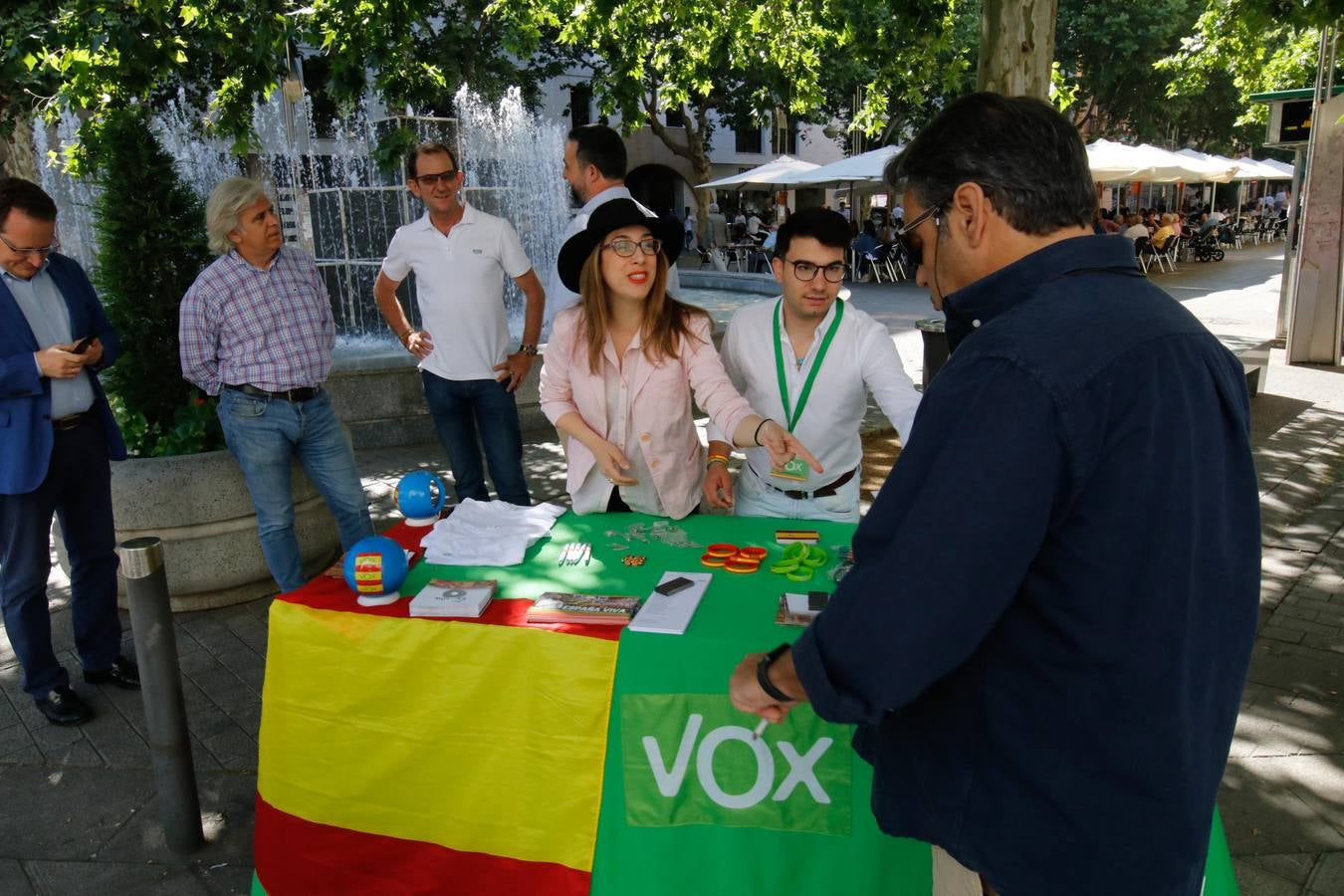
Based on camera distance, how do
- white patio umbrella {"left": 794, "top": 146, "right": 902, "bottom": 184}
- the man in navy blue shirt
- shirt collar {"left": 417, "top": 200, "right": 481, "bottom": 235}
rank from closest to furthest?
the man in navy blue shirt, shirt collar {"left": 417, "top": 200, "right": 481, "bottom": 235}, white patio umbrella {"left": 794, "top": 146, "right": 902, "bottom": 184}

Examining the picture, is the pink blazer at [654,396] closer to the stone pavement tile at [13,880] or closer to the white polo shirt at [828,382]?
the white polo shirt at [828,382]

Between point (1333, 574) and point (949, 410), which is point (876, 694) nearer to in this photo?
point (949, 410)

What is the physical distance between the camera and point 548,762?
87.3 inches

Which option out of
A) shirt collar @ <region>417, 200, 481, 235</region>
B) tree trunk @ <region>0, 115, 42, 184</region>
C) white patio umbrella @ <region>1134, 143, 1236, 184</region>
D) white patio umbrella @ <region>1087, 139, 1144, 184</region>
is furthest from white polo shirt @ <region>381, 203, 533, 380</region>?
white patio umbrella @ <region>1134, 143, 1236, 184</region>

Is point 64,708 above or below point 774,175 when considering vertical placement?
below

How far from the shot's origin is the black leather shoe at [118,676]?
12.6 feet

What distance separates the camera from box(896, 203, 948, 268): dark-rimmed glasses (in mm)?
1349

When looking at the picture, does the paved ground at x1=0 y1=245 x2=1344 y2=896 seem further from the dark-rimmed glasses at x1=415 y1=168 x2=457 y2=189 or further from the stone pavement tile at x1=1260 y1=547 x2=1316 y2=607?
the dark-rimmed glasses at x1=415 y1=168 x2=457 y2=189

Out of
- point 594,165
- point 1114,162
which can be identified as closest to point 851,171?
point 1114,162

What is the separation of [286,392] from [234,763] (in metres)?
1.45

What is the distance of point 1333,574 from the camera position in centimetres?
482

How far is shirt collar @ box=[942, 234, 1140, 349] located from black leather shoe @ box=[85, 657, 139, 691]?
378 cm

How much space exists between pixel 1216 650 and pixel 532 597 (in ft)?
5.15

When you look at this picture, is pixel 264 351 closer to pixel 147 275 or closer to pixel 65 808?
pixel 147 275
